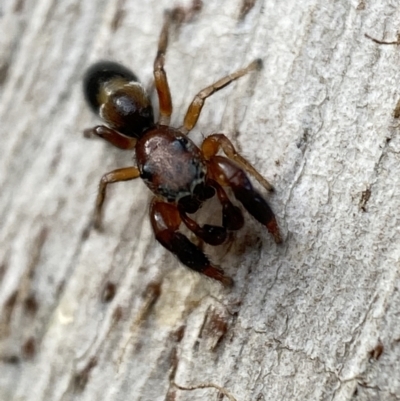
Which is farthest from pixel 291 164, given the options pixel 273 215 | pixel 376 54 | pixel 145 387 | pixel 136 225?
pixel 145 387

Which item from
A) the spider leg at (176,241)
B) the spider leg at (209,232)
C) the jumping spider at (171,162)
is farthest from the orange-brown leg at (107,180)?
the spider leg at (209,232)

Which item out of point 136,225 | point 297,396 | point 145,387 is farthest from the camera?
point 136,225

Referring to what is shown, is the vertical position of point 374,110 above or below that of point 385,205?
above

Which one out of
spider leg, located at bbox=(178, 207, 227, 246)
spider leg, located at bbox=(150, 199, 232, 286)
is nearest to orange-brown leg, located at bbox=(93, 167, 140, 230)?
spider leg, located at bbox=(150, 199, 232, 286)

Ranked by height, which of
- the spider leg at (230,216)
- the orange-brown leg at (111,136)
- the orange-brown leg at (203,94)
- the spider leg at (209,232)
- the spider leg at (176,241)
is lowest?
the spider leg at (176,241)

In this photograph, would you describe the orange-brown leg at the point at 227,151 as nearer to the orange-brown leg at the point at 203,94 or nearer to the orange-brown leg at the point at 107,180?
the orange-brown leg at the point at 203,94

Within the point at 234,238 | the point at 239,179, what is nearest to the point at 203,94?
the point at 239,179

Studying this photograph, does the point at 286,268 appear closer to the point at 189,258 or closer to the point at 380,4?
the point at 189,258

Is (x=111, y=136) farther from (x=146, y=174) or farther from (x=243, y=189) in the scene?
(x=243, y=189)
